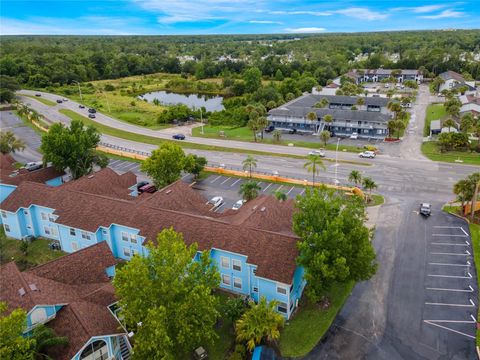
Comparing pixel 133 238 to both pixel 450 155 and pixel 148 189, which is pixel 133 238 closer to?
pixel 148 189

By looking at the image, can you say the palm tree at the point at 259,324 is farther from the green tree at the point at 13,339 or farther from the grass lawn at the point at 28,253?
the grass lawn at the point at 28,253

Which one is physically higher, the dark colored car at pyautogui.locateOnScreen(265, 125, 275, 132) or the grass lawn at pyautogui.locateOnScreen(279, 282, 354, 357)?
the dark colored car at pyautogui.locateOnScreen(265, 125, 275, 132)

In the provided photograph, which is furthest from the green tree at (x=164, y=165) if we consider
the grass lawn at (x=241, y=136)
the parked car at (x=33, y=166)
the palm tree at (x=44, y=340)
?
the grass lawn at (x=241, y=136)

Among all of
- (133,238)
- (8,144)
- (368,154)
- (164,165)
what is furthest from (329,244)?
(8,144)

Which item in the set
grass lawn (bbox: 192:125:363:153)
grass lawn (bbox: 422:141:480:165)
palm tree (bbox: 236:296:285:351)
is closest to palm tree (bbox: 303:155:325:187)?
grass lawn (bbox: 192:125:363:153)

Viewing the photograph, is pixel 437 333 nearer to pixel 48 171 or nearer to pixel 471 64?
pixel 48 171

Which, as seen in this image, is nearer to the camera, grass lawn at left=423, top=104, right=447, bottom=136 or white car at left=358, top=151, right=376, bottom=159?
white car at left=358, top=151, right=376, bottom=159

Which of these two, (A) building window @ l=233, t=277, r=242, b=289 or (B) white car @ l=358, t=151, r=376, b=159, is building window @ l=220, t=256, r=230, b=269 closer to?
(A) building window @ l=233, t=277, r=242, b=289
